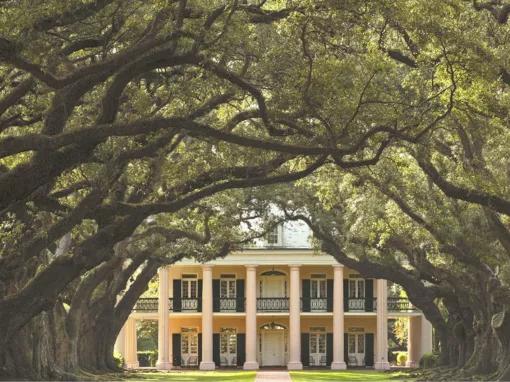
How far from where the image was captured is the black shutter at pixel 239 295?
64688 mm

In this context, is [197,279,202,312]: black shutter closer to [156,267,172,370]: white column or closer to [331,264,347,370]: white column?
[156,267,172,370]: white column

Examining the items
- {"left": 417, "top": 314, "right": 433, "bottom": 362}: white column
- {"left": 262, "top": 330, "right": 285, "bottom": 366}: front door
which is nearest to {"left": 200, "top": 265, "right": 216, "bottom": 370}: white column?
{"left": 262, "top": 330, "right": 285, "bottom": 366}: front door

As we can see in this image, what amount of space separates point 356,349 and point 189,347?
10.2 meters

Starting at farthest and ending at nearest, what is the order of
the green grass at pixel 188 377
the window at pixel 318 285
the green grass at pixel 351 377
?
the window at pixel 318 285 < the green grass at pixel 351 377 < the green grass at pixel 188 377

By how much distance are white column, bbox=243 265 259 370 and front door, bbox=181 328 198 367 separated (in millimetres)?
3921

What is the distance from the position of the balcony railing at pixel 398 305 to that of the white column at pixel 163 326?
45.5ft

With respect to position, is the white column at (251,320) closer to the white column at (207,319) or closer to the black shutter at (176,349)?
the white column at (207,319)

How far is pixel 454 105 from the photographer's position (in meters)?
19.5

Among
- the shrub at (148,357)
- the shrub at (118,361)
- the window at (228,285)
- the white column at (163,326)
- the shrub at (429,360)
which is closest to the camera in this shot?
the shrub at (118,361)

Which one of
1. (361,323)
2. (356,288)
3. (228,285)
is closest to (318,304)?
(356,288)

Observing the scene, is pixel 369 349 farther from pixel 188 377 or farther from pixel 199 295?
pixel 188 377

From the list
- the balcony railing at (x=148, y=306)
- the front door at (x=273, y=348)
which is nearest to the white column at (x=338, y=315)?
the front door at (x=273, y=348)

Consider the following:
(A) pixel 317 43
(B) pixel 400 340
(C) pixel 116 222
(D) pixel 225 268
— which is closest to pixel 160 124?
(A) pixel 317 43

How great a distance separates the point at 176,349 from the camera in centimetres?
6519
